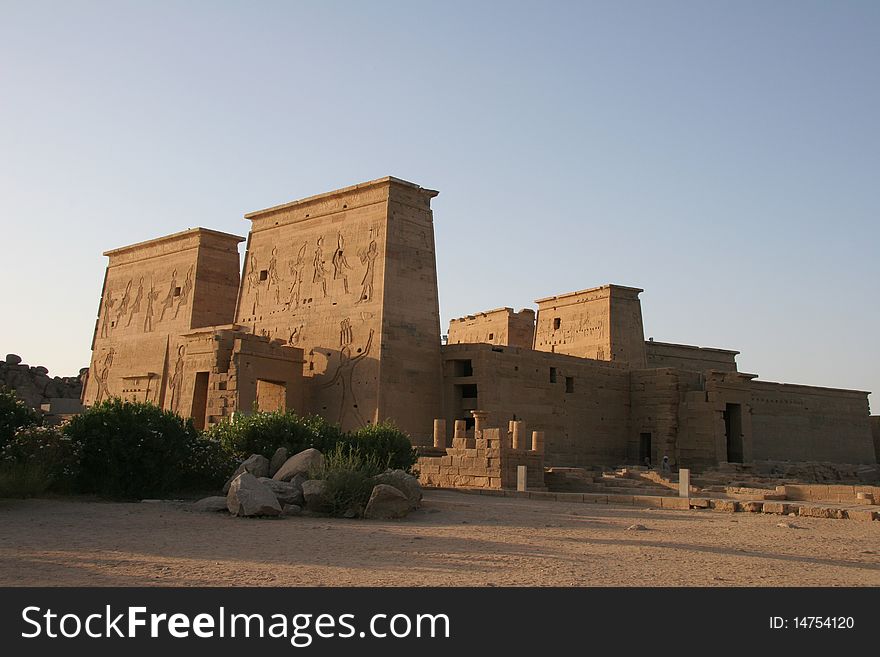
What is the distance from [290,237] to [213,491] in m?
14.4

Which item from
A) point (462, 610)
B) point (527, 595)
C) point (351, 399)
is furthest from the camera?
point (351, 399)

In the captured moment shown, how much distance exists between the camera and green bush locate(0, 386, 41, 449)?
44.4ft

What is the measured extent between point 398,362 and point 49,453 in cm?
1159

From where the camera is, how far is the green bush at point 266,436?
1606 centimetres

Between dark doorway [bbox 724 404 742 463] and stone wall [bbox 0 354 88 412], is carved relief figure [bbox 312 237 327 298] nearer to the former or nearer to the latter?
dark doorway [bbox 724 404 742 463]

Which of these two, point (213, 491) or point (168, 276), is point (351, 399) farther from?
point (168, 276)

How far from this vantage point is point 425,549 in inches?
348

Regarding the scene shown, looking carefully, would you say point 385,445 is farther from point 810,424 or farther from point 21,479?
point 810,424

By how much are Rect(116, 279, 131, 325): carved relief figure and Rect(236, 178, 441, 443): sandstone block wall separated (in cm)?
935

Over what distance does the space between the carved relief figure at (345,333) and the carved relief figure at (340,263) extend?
1.05 m

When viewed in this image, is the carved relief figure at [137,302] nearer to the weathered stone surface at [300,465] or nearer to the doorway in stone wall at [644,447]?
the doorway in stone wall at [644,447]

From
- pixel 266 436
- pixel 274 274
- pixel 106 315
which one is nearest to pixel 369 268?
pixel 274 274

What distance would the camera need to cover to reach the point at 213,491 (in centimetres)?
1491

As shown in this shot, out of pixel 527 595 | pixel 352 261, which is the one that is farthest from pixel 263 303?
pixel 527 595
